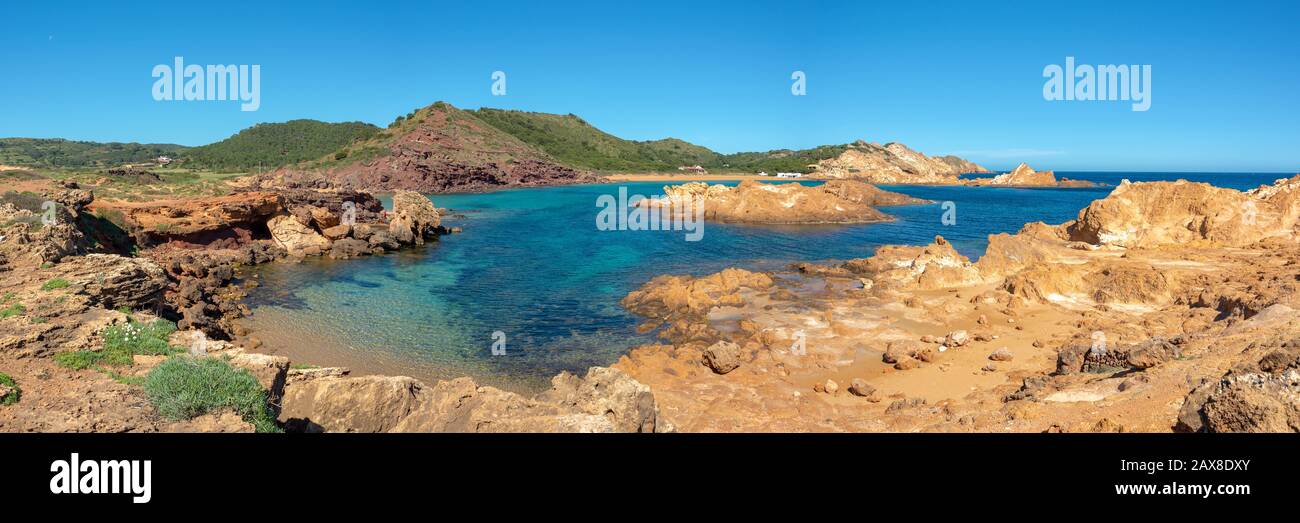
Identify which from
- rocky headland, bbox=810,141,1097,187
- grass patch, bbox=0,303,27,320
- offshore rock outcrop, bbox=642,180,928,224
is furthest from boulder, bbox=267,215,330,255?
rocky headland, bbox=810,141,1097,187

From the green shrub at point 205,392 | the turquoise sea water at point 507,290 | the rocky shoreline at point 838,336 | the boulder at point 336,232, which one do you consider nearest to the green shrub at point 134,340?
the rocky shoreline at point 838,336

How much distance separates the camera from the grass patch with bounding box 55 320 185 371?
282 inches

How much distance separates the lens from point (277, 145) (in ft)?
417

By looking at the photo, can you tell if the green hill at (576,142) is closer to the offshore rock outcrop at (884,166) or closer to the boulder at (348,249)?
the offshore rock outcrop at (884,166)

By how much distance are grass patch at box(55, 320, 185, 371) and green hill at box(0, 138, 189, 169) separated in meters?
129

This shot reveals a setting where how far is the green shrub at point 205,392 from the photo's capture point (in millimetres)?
5478

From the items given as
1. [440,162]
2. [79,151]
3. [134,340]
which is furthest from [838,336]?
[79,151]

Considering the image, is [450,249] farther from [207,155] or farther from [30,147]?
[30,147]

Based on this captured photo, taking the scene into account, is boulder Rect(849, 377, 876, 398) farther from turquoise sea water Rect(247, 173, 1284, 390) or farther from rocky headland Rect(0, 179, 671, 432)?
turquoise sea water Rect(247, 173, 1284, 390)

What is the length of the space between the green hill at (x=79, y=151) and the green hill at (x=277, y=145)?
1181 centimetres

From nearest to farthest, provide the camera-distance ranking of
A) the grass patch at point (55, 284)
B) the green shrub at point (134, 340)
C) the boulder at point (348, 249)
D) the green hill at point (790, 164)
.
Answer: the green shrub at point (134, 340) → the grass patch at point (55, 284) → the boulder at point (348, 249) → the green hill at point (790, 164)

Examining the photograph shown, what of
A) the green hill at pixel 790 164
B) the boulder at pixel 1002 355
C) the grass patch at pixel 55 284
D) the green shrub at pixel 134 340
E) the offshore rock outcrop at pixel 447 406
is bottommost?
the boulder at pixel 1002 355
